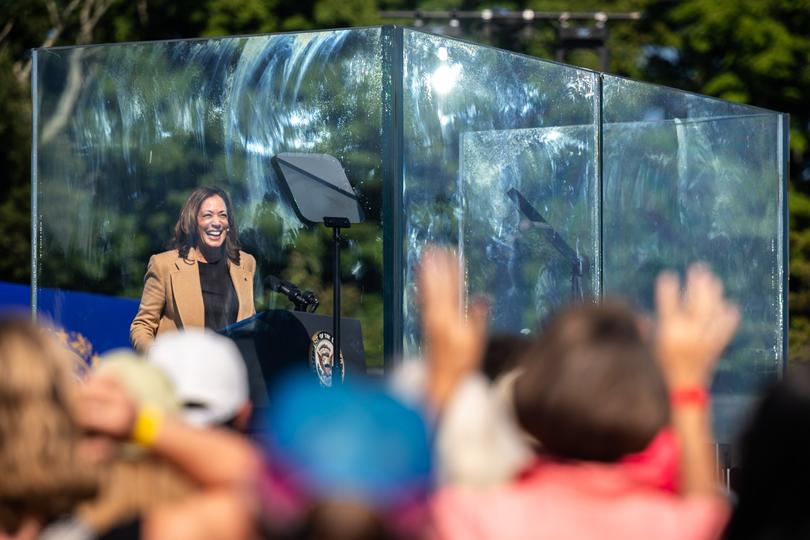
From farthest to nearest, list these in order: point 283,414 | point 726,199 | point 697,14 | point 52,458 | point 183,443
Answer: point 697,14, point 726,199, point 183,443, point 52,458, point 283,414

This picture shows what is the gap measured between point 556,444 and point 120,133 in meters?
4.05

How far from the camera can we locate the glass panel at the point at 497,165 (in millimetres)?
4922

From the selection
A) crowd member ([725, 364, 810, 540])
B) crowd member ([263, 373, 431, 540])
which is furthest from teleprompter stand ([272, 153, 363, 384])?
crowd member ([263, 373, 431, 540])

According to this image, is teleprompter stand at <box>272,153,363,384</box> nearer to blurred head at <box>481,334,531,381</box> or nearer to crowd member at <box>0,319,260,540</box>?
blurred head at <box>481,334,531,381</box>

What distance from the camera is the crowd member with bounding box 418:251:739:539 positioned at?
1.69 metres

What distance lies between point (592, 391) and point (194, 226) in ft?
12.1

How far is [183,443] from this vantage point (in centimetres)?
175

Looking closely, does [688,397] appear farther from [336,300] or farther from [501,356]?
[336,300]

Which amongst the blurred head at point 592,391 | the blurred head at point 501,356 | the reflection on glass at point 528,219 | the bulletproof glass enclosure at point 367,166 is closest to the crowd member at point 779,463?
the blurred head at point 592,391

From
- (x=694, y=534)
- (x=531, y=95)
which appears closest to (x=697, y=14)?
(x=531, y=95)

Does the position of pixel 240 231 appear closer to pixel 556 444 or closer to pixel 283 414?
pixel 556 444

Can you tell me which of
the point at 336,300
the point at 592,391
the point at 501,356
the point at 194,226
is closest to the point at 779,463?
the point at 592,391

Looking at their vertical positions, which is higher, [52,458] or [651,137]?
[651,137]

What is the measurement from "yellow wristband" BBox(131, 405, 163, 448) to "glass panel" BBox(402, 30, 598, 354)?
120 inches
